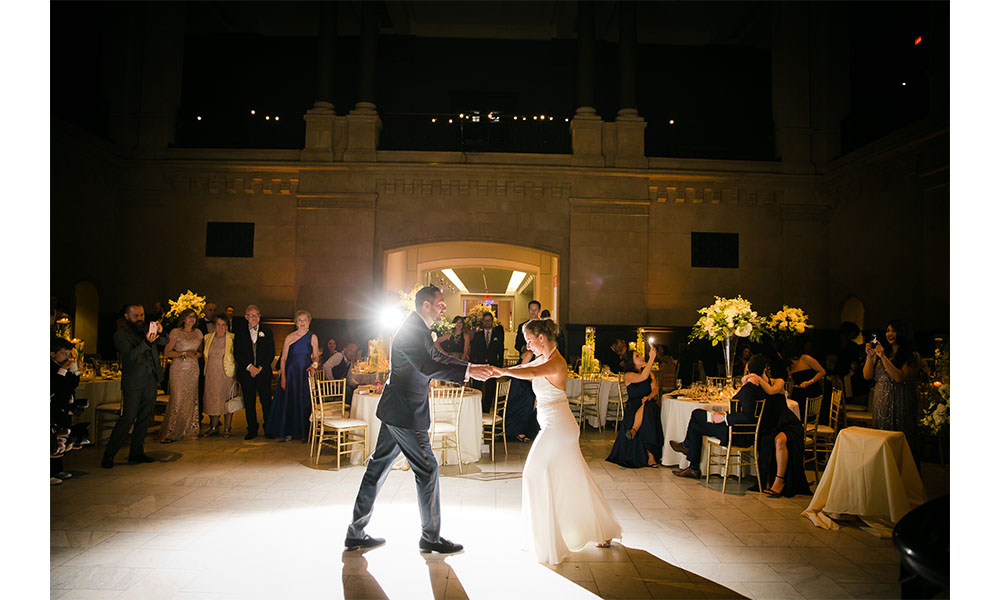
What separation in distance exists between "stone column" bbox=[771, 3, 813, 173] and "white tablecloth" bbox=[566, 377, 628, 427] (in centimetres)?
689

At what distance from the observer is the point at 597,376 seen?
337 inches

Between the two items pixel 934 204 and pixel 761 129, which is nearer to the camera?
pixel 934 204

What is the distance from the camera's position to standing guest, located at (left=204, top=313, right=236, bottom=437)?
7.44 metres

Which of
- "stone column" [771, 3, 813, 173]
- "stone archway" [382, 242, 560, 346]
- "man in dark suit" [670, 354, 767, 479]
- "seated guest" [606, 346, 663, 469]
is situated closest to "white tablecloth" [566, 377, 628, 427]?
"seated guest" [606, 346, 663, 469]

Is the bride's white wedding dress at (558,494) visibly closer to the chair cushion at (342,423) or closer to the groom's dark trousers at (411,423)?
the groom's dark trousers at (411,423)

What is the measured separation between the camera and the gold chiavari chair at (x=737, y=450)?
17.2ft

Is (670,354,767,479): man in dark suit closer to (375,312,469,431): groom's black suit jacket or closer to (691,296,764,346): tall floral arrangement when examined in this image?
(691,296,764,346): tall floral arrangement

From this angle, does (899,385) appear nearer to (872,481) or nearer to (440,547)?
(872,481)

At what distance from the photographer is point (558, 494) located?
3.62m

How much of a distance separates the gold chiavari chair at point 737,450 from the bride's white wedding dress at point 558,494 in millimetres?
2036

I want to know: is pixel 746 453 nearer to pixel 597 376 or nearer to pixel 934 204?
pixel 597 376

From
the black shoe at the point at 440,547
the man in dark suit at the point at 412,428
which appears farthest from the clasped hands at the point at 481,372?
the black shoe at the point at 440,547

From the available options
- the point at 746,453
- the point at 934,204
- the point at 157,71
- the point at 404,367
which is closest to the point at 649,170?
the point at 934,204

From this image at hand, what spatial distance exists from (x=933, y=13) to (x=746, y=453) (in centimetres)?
854
